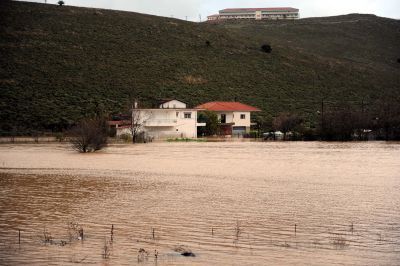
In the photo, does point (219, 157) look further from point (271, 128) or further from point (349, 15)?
point (349, 15)

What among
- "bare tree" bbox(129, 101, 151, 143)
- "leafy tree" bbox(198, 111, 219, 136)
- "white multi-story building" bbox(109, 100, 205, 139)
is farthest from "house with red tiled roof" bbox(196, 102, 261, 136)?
"bare tree" bbox(129, 101, 151, 143)

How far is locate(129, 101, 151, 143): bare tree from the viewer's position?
59.3 metres

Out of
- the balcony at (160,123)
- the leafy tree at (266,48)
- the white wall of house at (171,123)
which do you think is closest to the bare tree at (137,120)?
the white wall of house at (171,123)

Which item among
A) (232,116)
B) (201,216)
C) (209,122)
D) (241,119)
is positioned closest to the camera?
(201,216)

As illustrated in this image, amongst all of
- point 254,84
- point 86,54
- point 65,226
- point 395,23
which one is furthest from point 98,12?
point 65,226

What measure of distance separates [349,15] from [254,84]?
71304 millimetres

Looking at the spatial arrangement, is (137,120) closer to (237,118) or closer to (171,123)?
(171,123)

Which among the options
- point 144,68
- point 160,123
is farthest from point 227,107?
point 144,68

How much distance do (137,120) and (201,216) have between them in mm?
47006

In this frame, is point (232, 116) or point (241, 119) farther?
point (241, 119)

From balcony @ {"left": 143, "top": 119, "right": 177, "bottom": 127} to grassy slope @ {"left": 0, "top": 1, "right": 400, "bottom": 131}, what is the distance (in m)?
8.48

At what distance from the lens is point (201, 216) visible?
52.2ft

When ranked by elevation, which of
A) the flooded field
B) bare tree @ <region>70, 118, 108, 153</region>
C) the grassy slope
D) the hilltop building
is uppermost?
the hilltop building

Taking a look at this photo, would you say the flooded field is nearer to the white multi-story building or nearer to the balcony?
the white multi-story building
